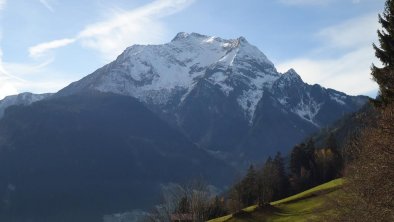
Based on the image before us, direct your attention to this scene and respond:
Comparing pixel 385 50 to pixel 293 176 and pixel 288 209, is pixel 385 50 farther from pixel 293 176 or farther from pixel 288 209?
pixel 293 176

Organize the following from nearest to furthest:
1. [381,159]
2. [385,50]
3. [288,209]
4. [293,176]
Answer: [381,159], [385,50], [288,209], [293,176]

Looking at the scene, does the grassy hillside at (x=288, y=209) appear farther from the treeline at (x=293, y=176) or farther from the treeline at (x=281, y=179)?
the treeline at (x=293, y=176)

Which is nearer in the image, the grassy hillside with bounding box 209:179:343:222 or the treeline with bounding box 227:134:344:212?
the grassy hillside with bounding box 209:179:343:222

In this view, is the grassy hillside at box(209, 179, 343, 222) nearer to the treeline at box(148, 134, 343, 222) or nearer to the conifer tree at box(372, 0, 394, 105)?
the treeline at box(148, 134, 343, 222)

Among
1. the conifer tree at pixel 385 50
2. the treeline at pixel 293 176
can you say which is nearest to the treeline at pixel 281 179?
the treeline at pixel 293 176

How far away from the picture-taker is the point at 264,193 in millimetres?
101812

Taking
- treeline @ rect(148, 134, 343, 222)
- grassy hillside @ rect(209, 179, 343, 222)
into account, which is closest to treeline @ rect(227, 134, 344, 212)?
treeline @ rect(148, 134, 343, 222)

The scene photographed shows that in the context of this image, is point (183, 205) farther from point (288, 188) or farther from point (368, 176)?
point (368, 176)

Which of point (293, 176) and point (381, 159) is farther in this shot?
point (293, 176)

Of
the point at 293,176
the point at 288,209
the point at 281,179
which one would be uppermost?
the point at 293,176

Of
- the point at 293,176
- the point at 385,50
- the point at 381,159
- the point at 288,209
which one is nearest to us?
the point at 381,159

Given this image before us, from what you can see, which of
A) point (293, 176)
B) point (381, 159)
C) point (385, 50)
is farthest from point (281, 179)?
point (381, 159)

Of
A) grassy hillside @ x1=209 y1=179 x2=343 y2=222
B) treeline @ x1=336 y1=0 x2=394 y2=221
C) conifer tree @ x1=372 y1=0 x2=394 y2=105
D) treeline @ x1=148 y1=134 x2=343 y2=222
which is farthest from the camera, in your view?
treeline @ x1=148 y1=134 x2=343 y2=222

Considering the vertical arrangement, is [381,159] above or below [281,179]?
below
